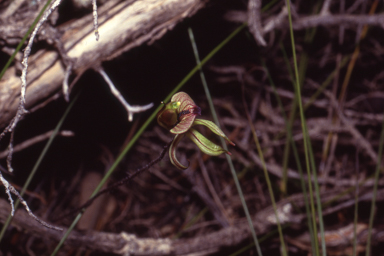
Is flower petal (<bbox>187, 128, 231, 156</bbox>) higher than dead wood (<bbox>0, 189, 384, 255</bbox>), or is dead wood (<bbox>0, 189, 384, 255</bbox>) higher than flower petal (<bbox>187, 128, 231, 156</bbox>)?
flower petal (<bbox>187, 128, 231, 156</bbox>)

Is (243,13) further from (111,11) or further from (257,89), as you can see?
(111,11)

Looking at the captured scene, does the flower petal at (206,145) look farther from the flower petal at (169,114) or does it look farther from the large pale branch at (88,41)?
the large pale branch at (88,41)

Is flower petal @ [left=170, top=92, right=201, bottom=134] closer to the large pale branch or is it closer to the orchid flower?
the orchid flower

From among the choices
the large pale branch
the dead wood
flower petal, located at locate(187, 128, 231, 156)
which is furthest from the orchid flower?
the dead wood

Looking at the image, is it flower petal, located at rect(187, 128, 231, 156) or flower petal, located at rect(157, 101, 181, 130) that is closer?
flower petal, located at rect(187, 128, 231, 156)

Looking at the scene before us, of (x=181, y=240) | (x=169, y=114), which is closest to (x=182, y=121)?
(x=169, y=114)

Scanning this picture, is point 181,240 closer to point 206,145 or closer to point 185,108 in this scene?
point 206,145

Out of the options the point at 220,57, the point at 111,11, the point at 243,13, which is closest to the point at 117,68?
the point at 111,11
